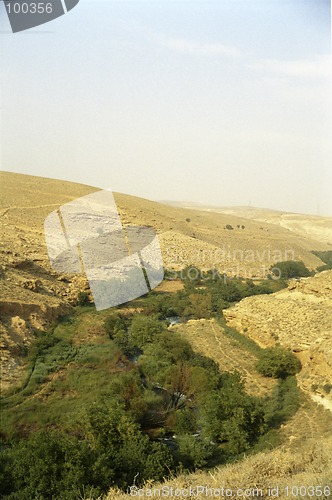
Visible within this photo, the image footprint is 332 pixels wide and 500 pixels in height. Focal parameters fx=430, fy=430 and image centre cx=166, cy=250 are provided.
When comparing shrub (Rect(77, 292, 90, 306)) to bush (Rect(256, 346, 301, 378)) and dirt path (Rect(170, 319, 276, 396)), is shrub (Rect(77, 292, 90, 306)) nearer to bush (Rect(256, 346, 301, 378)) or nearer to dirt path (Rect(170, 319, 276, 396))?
dirt path (Rect(170, 319, 276, 396))

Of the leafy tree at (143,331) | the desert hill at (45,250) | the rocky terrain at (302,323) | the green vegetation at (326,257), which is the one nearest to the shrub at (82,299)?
the desert hill at (45,250)

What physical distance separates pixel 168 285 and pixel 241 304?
25.2 ft

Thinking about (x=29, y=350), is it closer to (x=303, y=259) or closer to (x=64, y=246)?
(x=64, y=246)

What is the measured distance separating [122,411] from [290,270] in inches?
993

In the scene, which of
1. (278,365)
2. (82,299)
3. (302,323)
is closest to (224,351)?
(278,365)

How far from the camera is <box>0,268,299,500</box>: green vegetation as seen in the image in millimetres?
6770

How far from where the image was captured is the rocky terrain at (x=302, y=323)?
11559 mm

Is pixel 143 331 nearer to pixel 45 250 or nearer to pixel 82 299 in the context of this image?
pixel 82 299

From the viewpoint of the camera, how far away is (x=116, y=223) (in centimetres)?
3303

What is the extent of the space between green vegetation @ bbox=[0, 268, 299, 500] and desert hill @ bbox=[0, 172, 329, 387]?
3.27 feet

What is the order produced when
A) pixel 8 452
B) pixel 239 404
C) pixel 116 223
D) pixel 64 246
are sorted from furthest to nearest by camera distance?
pixel 116 223
pixel 64 246
pixel 239 404
pixel 8 452

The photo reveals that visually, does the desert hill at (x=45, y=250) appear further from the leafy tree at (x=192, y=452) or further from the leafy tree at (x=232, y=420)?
the leafy tree at (x=232, y=420)

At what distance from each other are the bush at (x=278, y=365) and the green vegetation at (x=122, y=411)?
3cm

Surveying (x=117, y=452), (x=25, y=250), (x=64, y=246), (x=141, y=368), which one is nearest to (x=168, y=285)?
(x=64, y=246)
